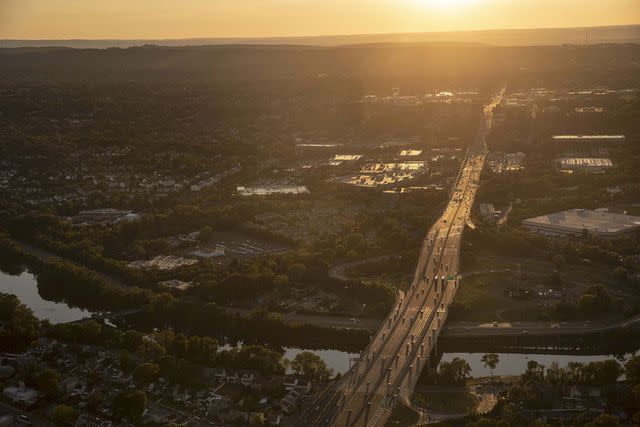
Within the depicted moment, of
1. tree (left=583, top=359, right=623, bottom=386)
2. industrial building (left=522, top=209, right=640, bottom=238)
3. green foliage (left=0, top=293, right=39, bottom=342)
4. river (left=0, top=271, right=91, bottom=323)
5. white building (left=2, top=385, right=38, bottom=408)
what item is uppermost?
industrial building (left=522, top=209, right=640, bottom=238)

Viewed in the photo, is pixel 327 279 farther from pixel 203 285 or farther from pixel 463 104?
pixel 463 104

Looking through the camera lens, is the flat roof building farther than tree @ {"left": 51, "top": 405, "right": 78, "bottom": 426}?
Yes

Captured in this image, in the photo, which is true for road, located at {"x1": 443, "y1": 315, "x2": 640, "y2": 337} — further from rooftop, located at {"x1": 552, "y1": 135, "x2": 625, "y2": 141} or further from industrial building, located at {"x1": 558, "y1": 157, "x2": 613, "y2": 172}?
rooftop, located at {"x1": 552, "y1": 135, "x2": 625, "y2": 141}

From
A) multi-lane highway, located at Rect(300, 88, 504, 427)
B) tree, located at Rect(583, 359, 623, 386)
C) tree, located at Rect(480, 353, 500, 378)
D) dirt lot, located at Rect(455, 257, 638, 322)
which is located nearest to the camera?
multi-lane highway, located at Rect(300, 88, 504, 427)

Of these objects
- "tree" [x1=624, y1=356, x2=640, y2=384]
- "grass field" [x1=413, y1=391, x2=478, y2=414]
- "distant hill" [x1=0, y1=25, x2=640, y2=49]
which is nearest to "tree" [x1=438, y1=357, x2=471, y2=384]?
"grass field" [x1=413, y1=391, x2=478, y2=414]

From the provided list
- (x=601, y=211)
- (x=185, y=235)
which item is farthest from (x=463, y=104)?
(x=185, y=235)

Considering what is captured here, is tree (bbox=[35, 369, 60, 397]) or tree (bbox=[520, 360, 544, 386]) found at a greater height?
tree (bbox=[520, 360, 544, 386])

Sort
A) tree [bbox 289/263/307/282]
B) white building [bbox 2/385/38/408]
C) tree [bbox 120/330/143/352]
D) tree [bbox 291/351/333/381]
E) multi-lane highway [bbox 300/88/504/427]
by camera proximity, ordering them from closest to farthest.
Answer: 1. multi-lane highway [bbox 300/88/504/427]
2. white building [bbox 2/385/38/408]
3. tree [bbox 291/351/333/381]
4. tree [bbox 120/330/143/352]
5. tree [bbox 289/263/307/282]
